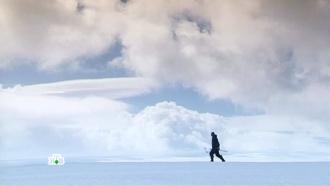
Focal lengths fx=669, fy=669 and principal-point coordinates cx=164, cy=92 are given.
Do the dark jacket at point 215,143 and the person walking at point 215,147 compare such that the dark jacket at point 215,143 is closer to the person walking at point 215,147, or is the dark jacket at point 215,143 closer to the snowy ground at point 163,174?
the person walking at point 215,147

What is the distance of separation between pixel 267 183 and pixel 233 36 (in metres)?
1.58

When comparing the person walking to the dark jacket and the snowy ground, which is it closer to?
the dark jacket

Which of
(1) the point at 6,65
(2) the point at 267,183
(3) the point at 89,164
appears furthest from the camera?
(3) the point at 89,164

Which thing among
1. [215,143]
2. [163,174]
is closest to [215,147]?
[215,143]

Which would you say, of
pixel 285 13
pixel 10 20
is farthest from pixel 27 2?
pixel 285 13

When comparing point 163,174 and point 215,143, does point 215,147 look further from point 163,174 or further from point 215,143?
point 163,174

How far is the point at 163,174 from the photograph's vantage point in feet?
22.5

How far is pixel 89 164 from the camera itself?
23.2 feet

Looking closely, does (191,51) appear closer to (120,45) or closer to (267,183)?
(120,45)

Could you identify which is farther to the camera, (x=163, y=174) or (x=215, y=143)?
(x=163, y=174)

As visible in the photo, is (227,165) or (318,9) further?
(227,165)

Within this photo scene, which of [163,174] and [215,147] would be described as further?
[163,174]

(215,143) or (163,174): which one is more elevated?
(215,143)

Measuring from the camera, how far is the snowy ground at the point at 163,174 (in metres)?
6.28
